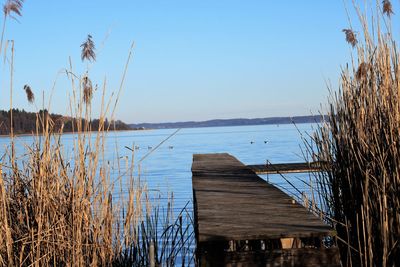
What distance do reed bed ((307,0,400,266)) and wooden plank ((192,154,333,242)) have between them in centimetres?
34

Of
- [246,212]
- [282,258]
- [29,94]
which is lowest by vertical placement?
[282,258]

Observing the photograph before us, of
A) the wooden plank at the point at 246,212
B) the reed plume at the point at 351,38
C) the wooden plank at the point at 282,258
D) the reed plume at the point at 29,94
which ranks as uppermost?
the reed plume at the point at 351,38

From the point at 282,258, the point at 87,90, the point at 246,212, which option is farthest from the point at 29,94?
the point at 282,258

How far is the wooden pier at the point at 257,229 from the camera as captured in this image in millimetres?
3037

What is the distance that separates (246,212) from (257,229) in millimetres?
613

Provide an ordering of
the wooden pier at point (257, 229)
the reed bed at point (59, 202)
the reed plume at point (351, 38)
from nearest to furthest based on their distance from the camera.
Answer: the wooden pier at point (257, 229), the reed bed at point (59, 202), the reed plume at point (351, 38)

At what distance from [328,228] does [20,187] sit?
7.08ft

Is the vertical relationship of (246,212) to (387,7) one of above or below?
below

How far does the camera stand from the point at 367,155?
12.8 ft

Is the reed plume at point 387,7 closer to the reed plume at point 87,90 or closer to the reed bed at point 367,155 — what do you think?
the reed bed at point 367,155

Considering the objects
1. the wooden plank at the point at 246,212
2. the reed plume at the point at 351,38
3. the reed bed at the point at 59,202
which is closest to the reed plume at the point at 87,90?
the reed bed at the point at 59,202

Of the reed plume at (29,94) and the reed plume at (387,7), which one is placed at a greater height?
the reed plume at (387,7)

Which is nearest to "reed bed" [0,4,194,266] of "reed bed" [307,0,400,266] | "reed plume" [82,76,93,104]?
"reed plume" [82,76,93,104]

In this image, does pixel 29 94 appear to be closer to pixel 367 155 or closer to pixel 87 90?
pixel 87 90
